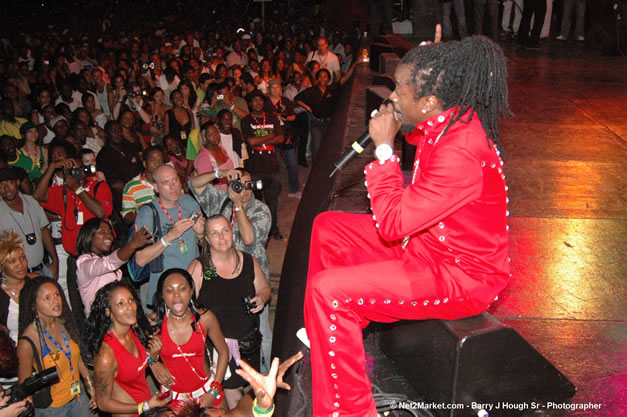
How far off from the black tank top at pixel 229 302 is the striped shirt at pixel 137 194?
6.26ft

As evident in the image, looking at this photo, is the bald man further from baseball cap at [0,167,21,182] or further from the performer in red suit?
the performer in red suit

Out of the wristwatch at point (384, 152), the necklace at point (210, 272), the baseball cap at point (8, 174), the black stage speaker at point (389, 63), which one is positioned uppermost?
the black stage speaker at point (389, 63)

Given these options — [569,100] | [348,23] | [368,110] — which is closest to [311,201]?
[368,110]

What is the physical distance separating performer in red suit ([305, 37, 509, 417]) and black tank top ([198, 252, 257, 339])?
75.2 inches

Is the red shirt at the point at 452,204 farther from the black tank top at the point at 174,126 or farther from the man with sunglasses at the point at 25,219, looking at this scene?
the black tank top at the point at 174,126

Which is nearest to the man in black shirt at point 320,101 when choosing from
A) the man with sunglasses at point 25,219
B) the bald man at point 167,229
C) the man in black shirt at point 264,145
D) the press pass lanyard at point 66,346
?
the man in black shirt at point 264,145

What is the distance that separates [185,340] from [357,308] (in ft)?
6.14

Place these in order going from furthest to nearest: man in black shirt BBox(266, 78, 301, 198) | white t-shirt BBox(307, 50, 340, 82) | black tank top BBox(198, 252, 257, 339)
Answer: white t-shirt BBox(307, 50, 340, 82) → man in black shirt BBox(266, 78, 301, 198) → black tank top BBox(198, 252, 257, 339)

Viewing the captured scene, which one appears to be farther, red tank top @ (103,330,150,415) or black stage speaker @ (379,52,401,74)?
black stage speaker @ (379,52,401,74)

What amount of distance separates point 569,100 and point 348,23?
14.1 metres

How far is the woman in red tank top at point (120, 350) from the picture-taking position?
11.5ft

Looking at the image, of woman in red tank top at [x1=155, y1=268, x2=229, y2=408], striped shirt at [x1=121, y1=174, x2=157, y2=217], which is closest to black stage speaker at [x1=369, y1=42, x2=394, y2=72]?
striped shirt at [x1=121, y1=174, x2=157, y2=217]

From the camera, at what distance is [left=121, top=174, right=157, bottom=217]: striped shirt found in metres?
5.71

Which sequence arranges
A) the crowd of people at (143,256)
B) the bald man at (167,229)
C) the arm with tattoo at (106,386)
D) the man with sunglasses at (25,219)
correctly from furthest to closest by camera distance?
the man with sunglasses at (25,219) < the bald man at (167,229) < the crowd of people at (143,256) < the arm with tattoo at (106,386)
